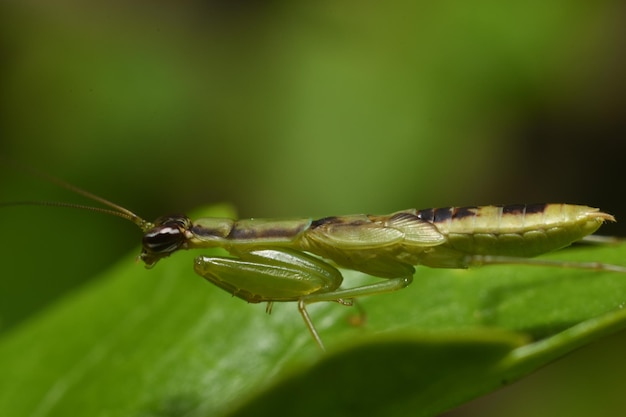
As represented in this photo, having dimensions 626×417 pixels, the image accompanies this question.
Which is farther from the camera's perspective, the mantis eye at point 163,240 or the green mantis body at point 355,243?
the mantis eye at point 163,240

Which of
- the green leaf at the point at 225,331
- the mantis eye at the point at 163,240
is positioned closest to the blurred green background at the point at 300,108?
the mantis eye at the point at 163,240

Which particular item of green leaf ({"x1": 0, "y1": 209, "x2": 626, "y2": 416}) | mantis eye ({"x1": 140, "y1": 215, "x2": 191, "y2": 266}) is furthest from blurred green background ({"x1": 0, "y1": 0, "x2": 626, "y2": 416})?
green leaf ({"x1": 0, "y1": 209, "x2": 626, "y2": 416})

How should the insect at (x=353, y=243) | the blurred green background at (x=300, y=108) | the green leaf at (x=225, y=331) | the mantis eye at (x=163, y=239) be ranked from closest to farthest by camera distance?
the green leaf at (x=225, y=331) < the insect at (x=353, y=243) < the mantis eye at (x=163, y=239) < the blurred green background at (x=300, y=108)

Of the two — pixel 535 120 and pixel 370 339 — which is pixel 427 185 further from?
pixel 370 339

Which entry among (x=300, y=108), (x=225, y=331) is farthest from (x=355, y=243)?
(x=300, y=108)

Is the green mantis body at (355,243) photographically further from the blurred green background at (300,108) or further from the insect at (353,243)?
the blurred green background at (300,108)

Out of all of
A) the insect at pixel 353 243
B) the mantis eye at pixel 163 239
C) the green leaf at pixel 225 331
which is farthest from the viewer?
the mantis eye at pixel 163 239
